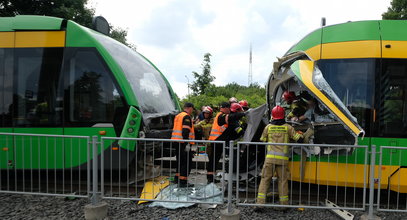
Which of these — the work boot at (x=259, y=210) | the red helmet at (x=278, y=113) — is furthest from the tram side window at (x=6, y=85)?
the red helmet at (x=278, y=113)

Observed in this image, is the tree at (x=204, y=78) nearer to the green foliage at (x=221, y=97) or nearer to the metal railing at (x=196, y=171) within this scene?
the green foliage at (x=221, y=97)

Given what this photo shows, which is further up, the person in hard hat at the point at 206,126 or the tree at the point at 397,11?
the tree at the point at 397,11

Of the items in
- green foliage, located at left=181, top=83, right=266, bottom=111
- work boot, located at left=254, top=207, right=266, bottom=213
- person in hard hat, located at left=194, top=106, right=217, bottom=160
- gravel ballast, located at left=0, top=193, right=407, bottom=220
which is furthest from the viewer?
green foliage, located at left=181, top=83, right=266, bottom=111

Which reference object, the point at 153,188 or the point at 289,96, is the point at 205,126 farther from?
the point at 153,188

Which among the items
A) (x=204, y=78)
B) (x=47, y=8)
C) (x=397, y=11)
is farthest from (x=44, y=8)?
(x=397, y=11)

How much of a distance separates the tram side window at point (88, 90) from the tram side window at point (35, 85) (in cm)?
24

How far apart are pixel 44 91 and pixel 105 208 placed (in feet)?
8.99

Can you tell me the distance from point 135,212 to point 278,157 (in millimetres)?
2486

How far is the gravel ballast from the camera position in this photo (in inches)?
167

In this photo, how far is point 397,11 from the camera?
20.4 metres

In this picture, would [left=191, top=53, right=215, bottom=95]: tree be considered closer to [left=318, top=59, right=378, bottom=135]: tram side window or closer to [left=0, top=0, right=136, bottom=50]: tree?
[left=0, top=0, right=136, bottom=50]: tree

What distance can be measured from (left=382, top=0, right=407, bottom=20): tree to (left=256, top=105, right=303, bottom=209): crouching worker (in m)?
20.7

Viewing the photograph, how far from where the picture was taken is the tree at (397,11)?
64.1 ft

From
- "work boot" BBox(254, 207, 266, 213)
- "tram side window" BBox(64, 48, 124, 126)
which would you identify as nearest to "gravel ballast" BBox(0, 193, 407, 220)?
"work boot" BBox(254, 207, 266, 213)
